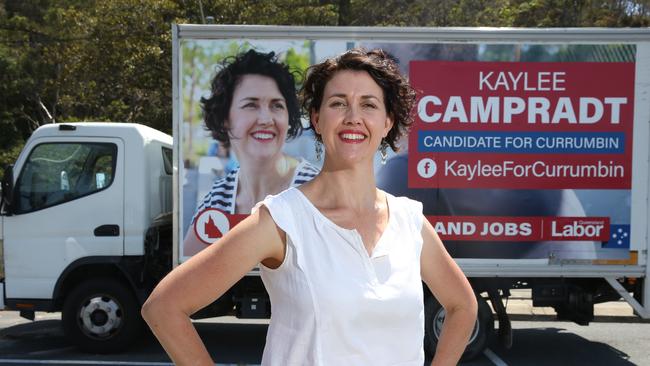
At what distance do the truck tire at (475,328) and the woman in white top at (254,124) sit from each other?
169 cm

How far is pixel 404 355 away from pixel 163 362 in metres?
5.55

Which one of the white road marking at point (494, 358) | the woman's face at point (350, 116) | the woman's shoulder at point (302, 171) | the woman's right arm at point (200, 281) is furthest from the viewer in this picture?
the white road marking at point (494, 358)

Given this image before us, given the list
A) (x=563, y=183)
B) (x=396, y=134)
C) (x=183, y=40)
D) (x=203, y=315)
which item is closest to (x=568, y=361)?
(x=563, y=183)

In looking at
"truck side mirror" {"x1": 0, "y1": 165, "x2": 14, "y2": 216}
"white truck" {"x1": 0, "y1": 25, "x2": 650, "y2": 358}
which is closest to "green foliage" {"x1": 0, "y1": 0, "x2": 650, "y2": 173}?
"truck side mirror" {"x1": 0, "y1": 165, "x2": 14, "y2": 216}

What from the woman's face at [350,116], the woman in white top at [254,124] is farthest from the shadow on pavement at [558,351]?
the woman's face at [350,116]

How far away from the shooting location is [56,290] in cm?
704

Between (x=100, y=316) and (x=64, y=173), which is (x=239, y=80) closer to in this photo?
(x=64, y=173)

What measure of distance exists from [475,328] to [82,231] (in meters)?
3.96

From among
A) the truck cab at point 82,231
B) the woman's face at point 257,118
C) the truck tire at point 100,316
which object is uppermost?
the woman's face at point 257,118

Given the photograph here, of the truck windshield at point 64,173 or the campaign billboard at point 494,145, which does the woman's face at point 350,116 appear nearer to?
the campaign billboard at point 494,145

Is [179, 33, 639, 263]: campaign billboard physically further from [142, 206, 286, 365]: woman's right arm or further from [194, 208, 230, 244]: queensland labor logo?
[142, 206, 286, 365]: woman's right arm

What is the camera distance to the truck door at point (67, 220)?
7.08 m

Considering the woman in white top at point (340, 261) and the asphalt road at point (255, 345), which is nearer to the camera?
the woman in white top at point (340, 261)

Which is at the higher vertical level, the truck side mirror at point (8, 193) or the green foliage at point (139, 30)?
the green foliage at point (139, 30)
